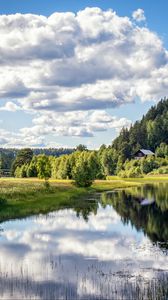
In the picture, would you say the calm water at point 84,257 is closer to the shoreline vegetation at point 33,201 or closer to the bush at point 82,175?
the shoreline vegetation at point 33,201

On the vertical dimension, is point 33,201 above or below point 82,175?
below

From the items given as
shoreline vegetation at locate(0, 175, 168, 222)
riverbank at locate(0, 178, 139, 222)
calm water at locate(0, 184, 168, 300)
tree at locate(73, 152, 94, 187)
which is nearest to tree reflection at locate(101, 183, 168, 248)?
calm water at locate(0, 184, 168, 300)

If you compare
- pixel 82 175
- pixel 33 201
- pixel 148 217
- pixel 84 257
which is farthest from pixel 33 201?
pixel 82 175

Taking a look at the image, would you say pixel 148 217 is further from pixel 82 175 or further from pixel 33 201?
pixel 82 175

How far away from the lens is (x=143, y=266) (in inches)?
1254

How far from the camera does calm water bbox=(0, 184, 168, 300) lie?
25.8 metres

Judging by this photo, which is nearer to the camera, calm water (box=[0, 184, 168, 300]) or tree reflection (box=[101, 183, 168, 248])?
calm water (box=[0, 184, 168, 300])

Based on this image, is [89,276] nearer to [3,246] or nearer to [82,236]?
[3,246]

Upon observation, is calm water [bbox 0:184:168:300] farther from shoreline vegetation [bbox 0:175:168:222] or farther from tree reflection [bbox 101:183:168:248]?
shoreline vegetation [bbox 0:175:168:222]

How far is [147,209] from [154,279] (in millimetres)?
45923

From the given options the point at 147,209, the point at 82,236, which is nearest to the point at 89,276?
the point at 82,236

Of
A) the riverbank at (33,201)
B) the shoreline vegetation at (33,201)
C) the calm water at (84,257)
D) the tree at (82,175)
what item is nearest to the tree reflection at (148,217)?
the calm water at (84,257)

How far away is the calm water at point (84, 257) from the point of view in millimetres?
25766

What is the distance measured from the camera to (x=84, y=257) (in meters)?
35.8
